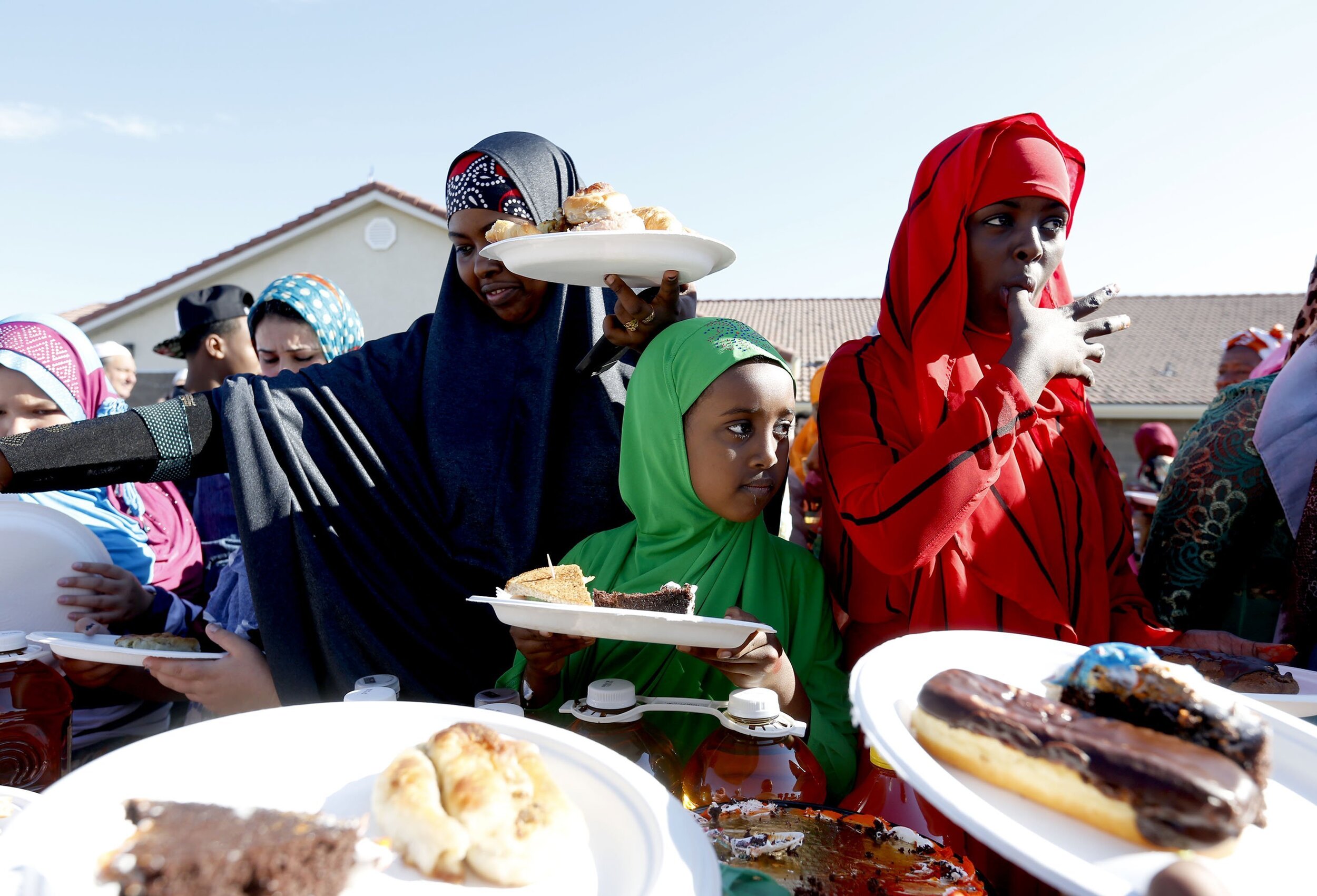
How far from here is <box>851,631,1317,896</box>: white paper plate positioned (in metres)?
0.68

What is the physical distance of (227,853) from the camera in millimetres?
775

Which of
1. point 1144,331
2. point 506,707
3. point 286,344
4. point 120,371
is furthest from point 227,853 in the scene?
point 1144,331

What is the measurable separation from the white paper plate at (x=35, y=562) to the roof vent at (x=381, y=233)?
1608 cm

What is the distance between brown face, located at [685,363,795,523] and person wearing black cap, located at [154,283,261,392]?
12.0 ft

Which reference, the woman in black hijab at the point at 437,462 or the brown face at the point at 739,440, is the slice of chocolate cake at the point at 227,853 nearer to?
the brown face at the point at 739,440

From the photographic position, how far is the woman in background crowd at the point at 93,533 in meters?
2.21

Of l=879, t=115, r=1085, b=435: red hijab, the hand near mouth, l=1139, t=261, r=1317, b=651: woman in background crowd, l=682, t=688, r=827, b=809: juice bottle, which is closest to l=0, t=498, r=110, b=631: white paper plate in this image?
l=682, t=688, r=827, b=809: juice bottle

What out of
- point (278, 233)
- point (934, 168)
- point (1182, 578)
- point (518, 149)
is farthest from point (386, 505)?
point (278, 233)

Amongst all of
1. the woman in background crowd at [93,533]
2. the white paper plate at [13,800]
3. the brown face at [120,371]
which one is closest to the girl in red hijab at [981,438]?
the white paper plate at [13,800]

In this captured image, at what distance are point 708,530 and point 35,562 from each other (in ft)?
6.02

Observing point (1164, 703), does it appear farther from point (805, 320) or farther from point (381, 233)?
point (805, 320)

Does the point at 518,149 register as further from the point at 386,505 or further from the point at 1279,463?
the point at 1279,463

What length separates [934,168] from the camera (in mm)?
2105

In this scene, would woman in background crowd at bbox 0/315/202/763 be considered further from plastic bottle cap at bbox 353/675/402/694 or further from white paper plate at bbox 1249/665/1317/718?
white paper plate at bbox 1249/665/1317/718
